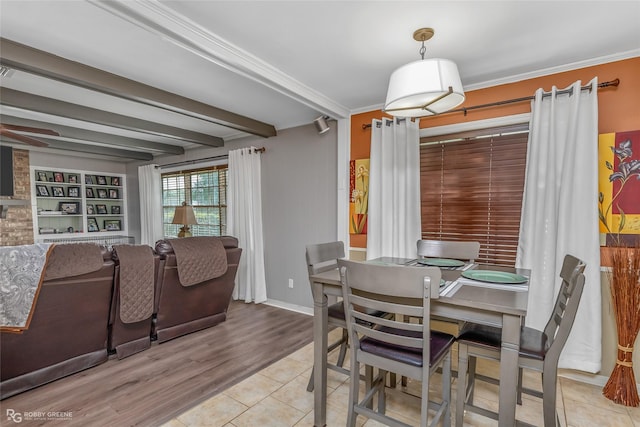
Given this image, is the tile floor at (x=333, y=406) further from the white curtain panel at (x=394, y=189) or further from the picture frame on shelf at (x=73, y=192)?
the picture frame on shelf at (x=73, y=192)

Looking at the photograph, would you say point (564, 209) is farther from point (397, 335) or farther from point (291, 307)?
point (291, 307)

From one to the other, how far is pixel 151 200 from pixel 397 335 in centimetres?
542

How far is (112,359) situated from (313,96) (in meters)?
2.89

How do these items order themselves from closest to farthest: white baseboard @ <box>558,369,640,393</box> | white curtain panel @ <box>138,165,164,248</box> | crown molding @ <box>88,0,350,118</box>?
crown molding @ <box>88,0,350,118</box> < white baseboard @ <box>558,369,640,393</box> < white curtain panel @ <box>138,165,164,248</box>

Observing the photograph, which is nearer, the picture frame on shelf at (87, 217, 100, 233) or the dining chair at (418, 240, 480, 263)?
the dining chair at (418, 240, 480, 263)

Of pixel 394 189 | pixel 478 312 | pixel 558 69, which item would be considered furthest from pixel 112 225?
pixel 558 69

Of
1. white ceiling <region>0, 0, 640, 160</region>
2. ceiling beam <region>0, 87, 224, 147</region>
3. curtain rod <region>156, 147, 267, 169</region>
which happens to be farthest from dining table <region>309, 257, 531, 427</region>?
ceiling beam <region>0, 87, 224, 147</region>

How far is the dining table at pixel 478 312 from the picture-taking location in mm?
1286

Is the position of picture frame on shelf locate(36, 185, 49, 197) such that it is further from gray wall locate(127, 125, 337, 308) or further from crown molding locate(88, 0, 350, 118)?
crown molding locate(88, 0, 350, 118)

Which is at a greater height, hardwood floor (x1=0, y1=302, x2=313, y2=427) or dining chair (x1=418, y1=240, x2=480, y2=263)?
dining chair (x1=418, y1=240, x2=480, y2=263)

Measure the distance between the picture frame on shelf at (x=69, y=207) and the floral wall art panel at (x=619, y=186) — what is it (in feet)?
23.8

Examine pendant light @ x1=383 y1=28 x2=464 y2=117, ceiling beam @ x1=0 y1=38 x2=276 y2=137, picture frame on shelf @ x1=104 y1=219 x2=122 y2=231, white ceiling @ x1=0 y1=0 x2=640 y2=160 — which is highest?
white ceiling @ x1=0 y1=0 x2=640 y2=160

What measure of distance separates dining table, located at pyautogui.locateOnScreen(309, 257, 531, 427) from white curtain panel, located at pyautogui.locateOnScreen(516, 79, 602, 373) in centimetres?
98

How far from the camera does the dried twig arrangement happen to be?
77.3 inches
